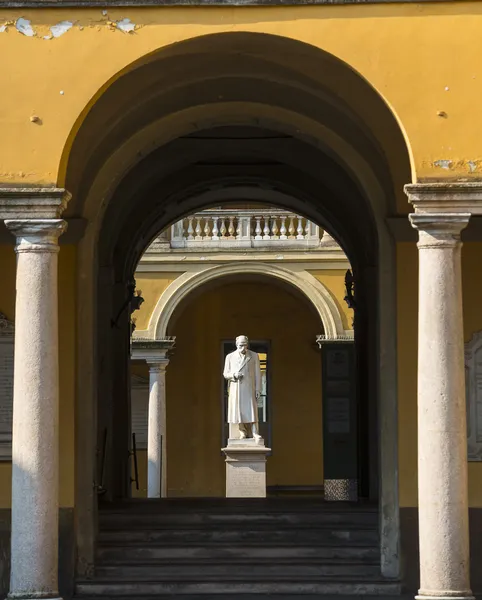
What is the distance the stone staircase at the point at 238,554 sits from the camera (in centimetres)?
1286

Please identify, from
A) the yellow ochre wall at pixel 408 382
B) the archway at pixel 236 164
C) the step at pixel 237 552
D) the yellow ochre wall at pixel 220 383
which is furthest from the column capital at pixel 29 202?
the yellow ochre wall at pixel 220 383

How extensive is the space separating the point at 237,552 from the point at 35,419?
3130mm

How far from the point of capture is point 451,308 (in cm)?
1109

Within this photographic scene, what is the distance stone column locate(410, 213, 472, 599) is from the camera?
10930 mm

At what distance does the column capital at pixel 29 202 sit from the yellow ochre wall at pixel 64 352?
79.3 inches

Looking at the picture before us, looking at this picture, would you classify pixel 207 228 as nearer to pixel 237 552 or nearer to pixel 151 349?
pixel 151 349

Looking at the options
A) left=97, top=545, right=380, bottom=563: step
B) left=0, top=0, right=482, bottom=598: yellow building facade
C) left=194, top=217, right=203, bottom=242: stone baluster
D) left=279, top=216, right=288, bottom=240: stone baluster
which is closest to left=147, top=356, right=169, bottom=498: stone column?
left=194, top=217, right=203, bottom=242: stone baluster

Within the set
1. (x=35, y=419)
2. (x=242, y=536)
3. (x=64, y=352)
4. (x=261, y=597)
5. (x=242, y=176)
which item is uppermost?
(x=242, y=176)

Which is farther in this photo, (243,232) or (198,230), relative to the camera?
(243,232)

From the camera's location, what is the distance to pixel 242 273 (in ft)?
92.3

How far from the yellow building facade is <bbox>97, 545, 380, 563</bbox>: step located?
1.00ft

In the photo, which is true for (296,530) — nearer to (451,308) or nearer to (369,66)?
(451,308)

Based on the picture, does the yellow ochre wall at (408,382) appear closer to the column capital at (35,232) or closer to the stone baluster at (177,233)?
the column capital at (35,232)

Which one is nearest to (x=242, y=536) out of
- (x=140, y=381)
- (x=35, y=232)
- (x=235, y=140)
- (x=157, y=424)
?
(x=35, y=232)
